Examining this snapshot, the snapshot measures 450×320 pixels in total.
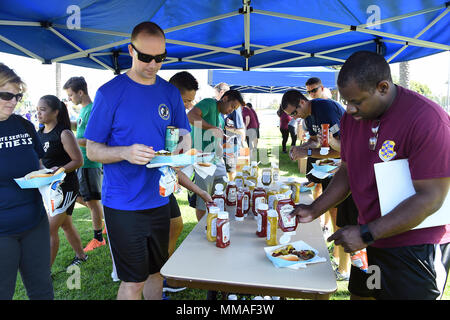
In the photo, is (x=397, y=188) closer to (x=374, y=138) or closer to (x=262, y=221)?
(x=374, y=138)

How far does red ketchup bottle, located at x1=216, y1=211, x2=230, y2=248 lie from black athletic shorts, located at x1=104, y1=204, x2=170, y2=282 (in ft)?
1.34

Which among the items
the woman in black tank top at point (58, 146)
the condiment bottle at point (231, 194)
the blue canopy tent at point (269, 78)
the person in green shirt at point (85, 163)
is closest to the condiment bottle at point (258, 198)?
the condiment bottle at point (231, 194)

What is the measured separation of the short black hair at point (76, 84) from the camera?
144 inches

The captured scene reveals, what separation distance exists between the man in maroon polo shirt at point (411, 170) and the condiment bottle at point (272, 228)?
16.7 inches

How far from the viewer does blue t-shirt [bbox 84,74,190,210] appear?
5.66ft

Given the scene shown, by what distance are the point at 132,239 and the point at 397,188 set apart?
1.42 meters

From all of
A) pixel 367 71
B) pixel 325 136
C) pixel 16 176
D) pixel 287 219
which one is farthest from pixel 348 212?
pixel 16 176

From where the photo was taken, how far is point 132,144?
1728mm

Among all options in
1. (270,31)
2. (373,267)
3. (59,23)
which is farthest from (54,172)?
(270,31)

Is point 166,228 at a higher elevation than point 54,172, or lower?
lower

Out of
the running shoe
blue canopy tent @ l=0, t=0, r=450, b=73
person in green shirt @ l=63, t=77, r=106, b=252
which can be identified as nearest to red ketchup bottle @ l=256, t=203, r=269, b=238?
blue canopy tent @ l=0, t=0, r=450, b=73

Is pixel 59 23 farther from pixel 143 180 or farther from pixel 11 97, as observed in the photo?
pixel 143 180

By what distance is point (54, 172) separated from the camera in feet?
6.57

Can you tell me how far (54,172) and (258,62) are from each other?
3.67 m
